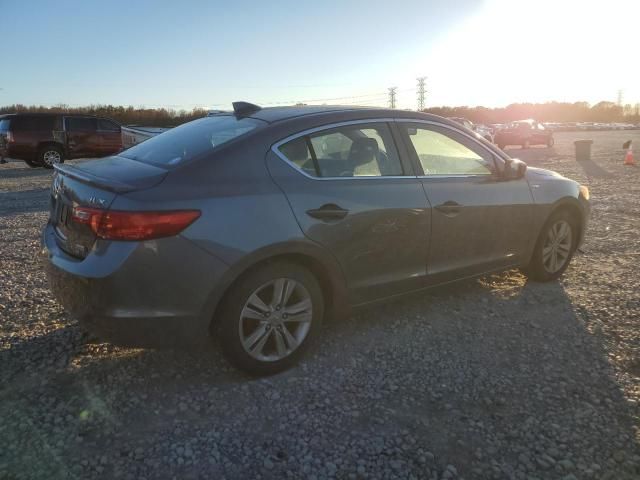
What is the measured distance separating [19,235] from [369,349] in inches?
221

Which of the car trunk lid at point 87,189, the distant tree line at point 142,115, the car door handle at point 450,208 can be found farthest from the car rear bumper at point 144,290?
the distant tree line at point 142,115

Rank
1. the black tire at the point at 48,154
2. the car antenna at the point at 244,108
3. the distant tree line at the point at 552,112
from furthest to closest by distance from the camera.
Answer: the distant tree line at the point at 552,112
the black tire at the point at 48,154
the car antenna at the point at 244,108

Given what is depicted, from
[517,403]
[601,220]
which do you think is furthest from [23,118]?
[517,403]

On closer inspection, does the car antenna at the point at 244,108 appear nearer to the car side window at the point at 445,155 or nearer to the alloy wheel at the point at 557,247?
the car side window at the point at 445,155

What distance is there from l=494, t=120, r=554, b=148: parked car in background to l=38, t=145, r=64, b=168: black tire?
20.9 metres

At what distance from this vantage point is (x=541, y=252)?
468 centimetres

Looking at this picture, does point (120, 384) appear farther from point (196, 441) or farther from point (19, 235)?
point (19, 235)

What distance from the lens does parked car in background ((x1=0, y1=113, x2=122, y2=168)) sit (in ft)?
53.0

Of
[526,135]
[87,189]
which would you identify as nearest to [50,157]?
[87,189]

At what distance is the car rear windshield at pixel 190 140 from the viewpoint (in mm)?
3127

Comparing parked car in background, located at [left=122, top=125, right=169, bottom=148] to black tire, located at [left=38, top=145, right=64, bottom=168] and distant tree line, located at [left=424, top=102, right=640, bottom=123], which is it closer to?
black tire, located at [left=38, top=145, right=64, bottom=168]

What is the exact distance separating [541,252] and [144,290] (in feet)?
11.8

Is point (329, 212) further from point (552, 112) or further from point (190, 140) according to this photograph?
point (552, 112)

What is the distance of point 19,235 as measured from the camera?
6.90 meters
